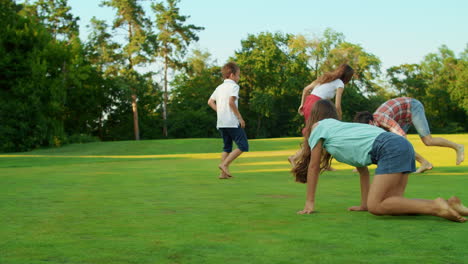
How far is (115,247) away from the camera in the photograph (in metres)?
3.08

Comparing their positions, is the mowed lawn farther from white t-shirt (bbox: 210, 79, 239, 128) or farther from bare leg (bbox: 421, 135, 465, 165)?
white t-shirt (bbox: 210, 79, 239, 128)

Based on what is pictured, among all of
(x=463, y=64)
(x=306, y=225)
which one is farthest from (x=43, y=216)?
(x=463, y=64)

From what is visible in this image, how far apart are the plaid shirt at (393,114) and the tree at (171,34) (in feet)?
160

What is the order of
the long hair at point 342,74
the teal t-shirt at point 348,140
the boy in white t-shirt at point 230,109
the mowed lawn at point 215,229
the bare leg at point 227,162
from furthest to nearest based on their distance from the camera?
the boy in white t-shirt at point 230,109 → the bare leg at point 227,162 → the long hair at point 342,74 → the teal t-shirt at point 348,140 → the mowed lawn at point 215,229

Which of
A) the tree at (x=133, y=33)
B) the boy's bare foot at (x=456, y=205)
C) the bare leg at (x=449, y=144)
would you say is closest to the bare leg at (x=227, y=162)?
the bare leg at (x=449, y=144)

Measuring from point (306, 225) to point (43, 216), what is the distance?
88.8 inches

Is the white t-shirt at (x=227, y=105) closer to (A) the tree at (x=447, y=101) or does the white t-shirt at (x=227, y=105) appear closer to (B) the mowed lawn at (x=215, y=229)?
(B) the mowed lawn at (x=215, y=229)

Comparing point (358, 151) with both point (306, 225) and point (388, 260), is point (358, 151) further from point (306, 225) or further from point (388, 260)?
point (388, 260)

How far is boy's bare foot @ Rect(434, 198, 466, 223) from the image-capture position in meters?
3.78

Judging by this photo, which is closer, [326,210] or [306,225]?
[306,225]

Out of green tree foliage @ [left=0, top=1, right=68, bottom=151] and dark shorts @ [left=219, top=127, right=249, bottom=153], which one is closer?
Answer: dark shorts @ [left=219, top=127, right=249, bottom=153]

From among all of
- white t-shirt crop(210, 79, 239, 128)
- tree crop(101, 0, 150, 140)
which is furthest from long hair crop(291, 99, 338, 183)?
tree crop(101, 0, 150, 140)

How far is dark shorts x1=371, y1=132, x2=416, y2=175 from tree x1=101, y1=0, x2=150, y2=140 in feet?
162

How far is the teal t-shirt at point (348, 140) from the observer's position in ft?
14.3
